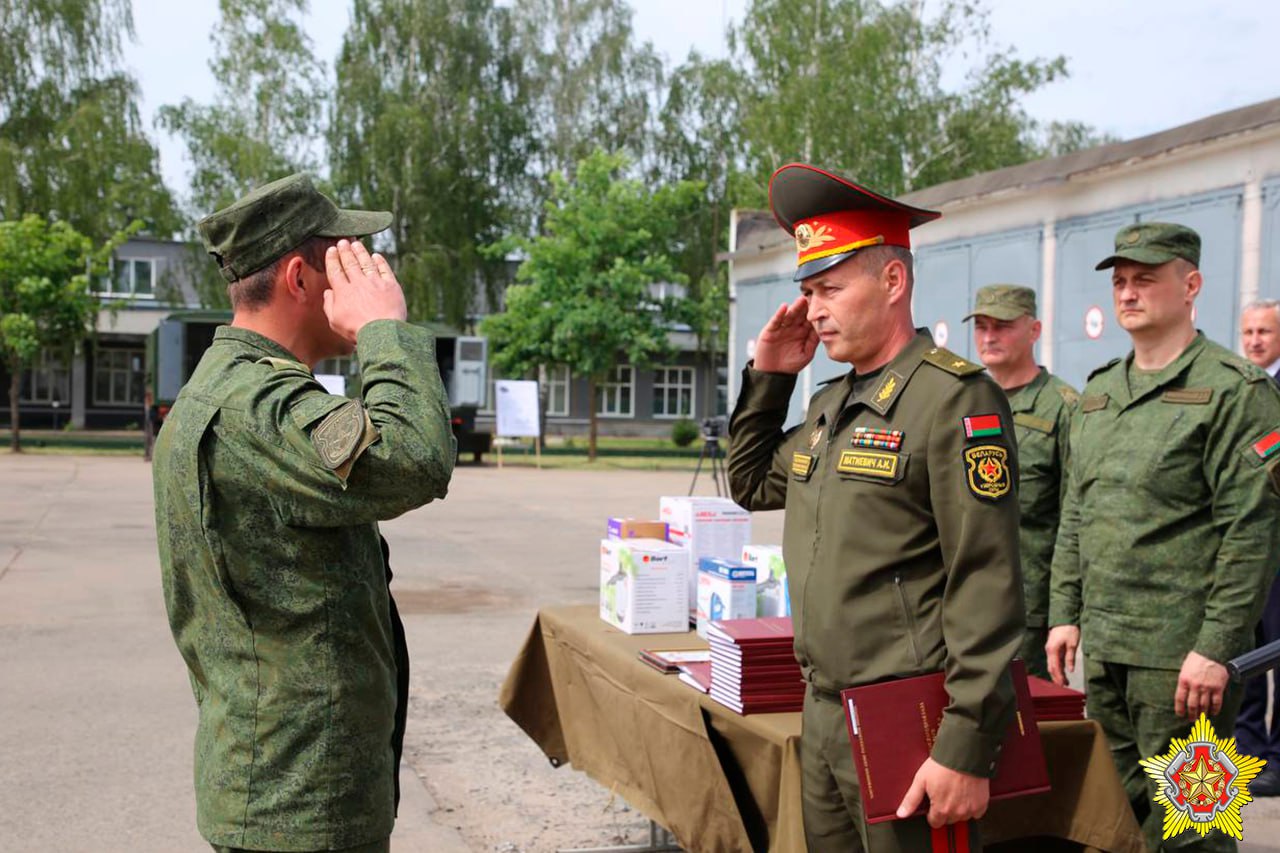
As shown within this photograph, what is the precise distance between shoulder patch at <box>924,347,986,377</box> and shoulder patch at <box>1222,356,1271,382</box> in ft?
4.16

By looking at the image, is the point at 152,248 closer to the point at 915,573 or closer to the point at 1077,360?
the point at 1077,360

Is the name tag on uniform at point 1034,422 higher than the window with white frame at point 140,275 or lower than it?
lower

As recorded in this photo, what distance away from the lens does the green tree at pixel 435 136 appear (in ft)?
114

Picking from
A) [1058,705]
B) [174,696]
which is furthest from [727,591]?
[174,696]

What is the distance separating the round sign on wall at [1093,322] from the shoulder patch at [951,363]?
11.2 metres

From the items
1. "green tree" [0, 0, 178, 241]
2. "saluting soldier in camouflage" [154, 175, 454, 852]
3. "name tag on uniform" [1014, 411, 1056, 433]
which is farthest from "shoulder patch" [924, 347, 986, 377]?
"green tree" [0, 0, 178, 241]

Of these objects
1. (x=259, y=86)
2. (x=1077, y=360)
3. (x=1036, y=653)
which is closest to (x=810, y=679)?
(x=1036, y=653)

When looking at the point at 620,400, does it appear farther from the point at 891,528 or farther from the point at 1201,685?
the point at 891,528

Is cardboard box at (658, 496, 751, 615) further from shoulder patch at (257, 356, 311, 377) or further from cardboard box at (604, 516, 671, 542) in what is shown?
shoulder patch at (257, 356, 311, 377)

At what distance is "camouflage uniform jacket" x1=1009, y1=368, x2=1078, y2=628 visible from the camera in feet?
14.1

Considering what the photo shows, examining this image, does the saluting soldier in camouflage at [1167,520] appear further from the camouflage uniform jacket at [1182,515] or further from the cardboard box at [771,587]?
the cardboard box at [771,587]

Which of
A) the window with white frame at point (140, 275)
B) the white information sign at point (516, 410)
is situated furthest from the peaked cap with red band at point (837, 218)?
the window with white frame at point (140, 275)

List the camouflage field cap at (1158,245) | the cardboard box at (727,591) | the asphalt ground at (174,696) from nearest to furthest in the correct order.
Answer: the camouflage field cap at (1158,245), the cardboard box at (727,591), the asphalt ground at (174,696)

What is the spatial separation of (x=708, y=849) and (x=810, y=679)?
90 centimetres
